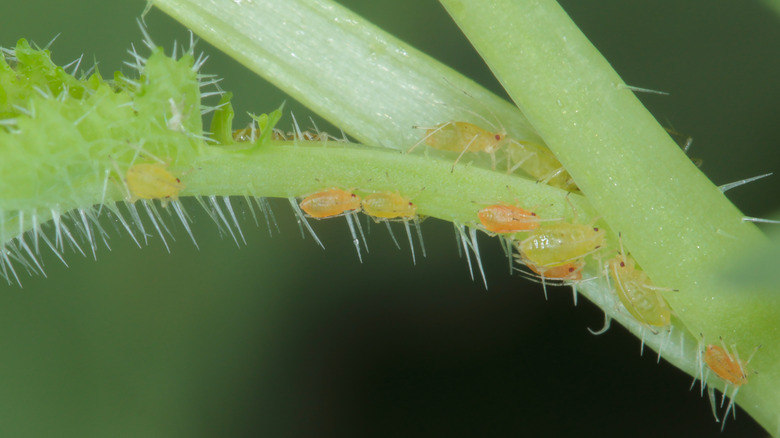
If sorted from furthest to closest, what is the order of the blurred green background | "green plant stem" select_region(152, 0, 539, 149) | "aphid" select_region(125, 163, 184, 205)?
the blurred green background
"green plant stem" select_region(152, 0, 539, 149)
"aphid" select_region(125, 163, 184, 205)

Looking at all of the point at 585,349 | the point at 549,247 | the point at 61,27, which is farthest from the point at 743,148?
the point at 61,27

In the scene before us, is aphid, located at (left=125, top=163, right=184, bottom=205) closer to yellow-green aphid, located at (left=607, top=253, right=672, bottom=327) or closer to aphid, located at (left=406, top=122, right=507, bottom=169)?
aphid, located at (left=406, top=122, right=507, bottom=169)

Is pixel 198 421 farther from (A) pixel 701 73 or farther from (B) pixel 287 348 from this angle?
(A) pixel 701 73

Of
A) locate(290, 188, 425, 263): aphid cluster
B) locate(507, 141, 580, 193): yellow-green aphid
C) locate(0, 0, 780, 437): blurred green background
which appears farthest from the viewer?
locate(0, 0, 780, 437): blurred green background

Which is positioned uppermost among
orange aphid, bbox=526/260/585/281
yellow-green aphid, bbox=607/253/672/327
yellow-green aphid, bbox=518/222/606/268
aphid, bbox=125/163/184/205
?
aphid, bbox=125/163/184/205

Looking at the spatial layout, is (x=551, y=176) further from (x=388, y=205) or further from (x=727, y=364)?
(x=727, y=364)

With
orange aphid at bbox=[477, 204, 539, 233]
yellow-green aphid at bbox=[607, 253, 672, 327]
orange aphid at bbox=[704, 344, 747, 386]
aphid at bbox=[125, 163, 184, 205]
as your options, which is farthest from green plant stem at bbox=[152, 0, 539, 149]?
orange aphid at bbox=[704, 344, 747, 386]

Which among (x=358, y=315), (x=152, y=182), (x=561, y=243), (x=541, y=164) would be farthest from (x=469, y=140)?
(x=358, y=315)
